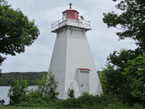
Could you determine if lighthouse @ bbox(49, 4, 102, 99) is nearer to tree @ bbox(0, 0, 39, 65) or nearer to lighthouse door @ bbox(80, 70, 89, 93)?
lighthouse door @ bbox(80, 70, 89, 93)

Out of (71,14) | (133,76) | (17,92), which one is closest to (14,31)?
(17,92)

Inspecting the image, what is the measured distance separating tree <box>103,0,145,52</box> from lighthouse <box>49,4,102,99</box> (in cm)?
668

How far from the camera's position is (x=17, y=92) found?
674 inches

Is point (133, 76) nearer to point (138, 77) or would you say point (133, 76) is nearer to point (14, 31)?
point (138, 77)

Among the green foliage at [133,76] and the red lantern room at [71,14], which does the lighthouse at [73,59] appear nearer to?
the red lantern room at [71,14]

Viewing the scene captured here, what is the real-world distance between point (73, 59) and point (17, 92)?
22.3 ft

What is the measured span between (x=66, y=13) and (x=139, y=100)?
1388cm

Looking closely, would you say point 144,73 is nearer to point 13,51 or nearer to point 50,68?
point 13,51

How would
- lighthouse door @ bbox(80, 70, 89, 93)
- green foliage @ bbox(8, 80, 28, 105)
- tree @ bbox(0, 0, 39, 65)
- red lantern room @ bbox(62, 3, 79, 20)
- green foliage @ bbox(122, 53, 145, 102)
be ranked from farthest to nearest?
red lantern room @ bbox(62, 3, 79, 20) < lighthouse door @ bbox(80, 70, 89, 93) < green foliage @ bbox(8, 80, 28, 105) < tree @ bbox(0, 0, 39, 65) < green foliage @ bbox(122, 53, 145, 102)

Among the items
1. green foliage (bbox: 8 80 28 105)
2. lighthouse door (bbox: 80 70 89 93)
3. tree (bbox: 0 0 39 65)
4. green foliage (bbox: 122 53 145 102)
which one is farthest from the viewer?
lighthouse door (bbox: 80 70 89 93)

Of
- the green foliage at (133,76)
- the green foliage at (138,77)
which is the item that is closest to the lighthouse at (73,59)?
the green foliage at (133,76)

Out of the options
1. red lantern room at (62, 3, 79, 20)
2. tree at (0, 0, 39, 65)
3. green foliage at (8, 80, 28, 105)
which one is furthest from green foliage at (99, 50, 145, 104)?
green foliage at (8, 80, 28, 105)

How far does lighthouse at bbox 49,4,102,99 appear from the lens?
59.0ft

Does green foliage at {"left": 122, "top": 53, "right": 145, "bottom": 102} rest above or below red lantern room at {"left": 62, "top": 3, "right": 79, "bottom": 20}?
below
